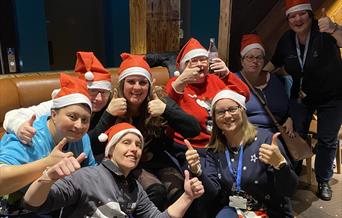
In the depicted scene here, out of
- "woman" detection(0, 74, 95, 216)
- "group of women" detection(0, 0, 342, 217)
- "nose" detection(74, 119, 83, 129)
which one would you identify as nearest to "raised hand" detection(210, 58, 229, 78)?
"group of women" detection(0, 0, 342, 217)

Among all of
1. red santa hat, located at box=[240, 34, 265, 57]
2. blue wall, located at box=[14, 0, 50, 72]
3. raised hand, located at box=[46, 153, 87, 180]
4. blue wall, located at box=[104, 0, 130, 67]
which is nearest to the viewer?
raised hand, located at box=[46, 153, 87, 180]

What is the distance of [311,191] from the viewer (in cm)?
297

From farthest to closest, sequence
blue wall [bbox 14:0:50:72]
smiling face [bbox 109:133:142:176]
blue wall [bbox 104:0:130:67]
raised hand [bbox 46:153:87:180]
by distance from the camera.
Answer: blue wall [bbox 104:0:130:67] < blue wall [bbox 14:0:50:72] < smiling face [bbox 109:133:142:176] < raised hand [bbox 46:153:87:180]

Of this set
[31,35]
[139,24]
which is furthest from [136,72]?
[31,35]

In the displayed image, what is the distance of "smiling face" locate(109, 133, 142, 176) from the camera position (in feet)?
5.45

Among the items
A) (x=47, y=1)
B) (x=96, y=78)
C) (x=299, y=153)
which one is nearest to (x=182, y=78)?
(x=96, y=78)

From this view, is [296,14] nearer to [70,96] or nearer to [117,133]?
[117,133]

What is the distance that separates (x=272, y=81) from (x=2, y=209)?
1.93 metres

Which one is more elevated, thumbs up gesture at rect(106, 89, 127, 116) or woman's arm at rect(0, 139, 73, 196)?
thumbs up gesture at rect(106, 89, 127, 116)

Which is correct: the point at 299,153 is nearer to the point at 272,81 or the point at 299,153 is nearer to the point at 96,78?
the point at 272,81

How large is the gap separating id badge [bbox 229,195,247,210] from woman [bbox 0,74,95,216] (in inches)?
32.8

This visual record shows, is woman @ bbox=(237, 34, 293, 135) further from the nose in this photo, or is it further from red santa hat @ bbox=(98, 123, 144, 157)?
the nose

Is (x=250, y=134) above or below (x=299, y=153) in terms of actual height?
above

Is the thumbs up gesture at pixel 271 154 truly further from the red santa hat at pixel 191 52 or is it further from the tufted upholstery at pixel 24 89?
the tufted upholstery at pixel 24 89
